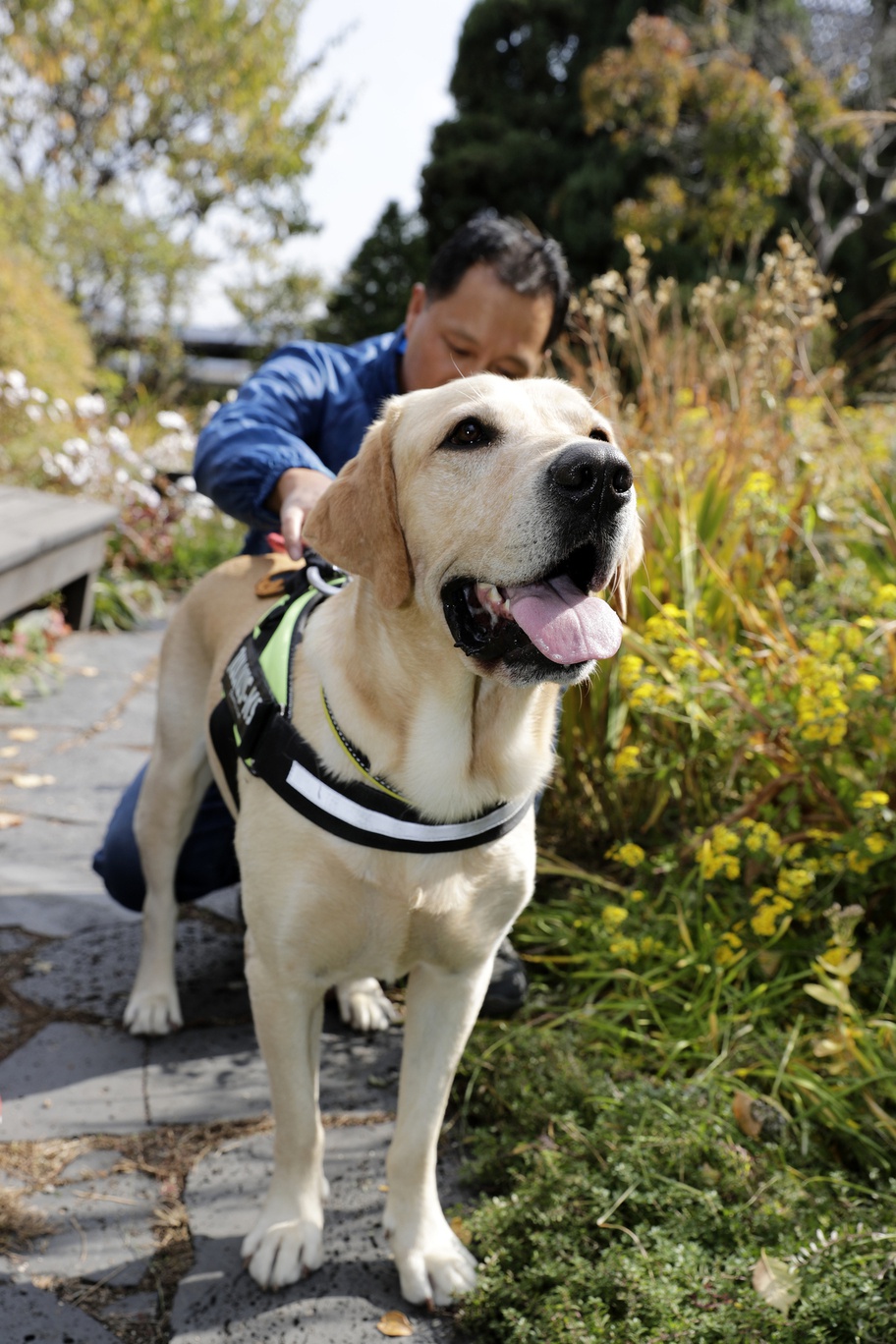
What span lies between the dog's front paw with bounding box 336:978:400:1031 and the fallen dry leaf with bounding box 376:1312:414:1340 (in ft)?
3.28

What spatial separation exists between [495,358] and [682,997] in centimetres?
202

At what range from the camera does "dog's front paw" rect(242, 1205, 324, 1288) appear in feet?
6.76

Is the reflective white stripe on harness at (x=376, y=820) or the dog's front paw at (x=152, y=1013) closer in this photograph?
the reflective white stripe on harness at (x=376, y=820)

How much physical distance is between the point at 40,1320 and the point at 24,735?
130 inches

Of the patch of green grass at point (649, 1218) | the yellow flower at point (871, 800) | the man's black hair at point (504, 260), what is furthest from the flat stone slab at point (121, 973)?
the man's black hair at point (504, 260)

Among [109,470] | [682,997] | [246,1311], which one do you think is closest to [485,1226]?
[246,1311]

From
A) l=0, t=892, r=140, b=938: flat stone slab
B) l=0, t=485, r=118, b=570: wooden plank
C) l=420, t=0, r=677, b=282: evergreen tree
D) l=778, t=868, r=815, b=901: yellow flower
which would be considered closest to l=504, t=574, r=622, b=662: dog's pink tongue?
l=778, t=868, r=815, b=901: yellow flower

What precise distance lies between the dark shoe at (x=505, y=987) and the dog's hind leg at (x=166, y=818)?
0.89m

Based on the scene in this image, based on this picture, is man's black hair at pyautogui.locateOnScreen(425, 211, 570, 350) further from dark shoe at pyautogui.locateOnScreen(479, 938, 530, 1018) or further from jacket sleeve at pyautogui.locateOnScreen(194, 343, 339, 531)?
dark shoe at pyautogui.locateOnScreen(479, 938, 530, 1018)

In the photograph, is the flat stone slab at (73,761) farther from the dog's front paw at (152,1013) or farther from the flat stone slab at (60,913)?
the dog's front paw at (152,1013)

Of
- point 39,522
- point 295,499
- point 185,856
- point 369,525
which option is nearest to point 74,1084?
point 185,856

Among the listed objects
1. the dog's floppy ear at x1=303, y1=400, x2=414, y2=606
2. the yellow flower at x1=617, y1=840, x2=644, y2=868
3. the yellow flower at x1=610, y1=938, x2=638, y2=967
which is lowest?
the yellow flower at x1=610, y1=938, x2=638, y2=967

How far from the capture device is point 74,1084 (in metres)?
2.62

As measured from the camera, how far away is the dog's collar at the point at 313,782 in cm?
192
